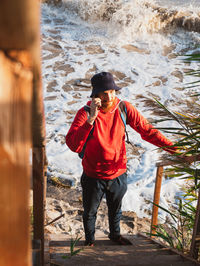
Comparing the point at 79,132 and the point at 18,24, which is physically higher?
the point at 18,24

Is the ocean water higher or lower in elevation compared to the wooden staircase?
higher

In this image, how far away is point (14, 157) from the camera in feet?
1.55

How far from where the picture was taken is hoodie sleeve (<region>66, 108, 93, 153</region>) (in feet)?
6.91

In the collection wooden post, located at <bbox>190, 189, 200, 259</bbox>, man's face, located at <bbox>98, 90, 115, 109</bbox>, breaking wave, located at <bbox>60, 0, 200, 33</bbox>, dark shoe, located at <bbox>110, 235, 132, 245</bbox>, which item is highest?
breaking wave, located at <bbox>60, 0, 200, 33</bbox>

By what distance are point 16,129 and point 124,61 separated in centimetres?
1107

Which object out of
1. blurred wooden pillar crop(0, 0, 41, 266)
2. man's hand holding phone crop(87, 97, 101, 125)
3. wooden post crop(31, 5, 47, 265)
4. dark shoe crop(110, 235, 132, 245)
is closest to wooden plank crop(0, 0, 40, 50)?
blurred wooden pillar crop(0, 0, 41, 266)

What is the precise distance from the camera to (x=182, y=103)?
873 centimetres

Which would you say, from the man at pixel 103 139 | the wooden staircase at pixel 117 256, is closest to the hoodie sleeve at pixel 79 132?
the man at pixel 103 139

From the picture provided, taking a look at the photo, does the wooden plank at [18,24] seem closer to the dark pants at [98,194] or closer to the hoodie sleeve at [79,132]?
the hoodie sleeve at [79,132]

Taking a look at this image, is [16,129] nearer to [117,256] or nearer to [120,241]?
[117,256]

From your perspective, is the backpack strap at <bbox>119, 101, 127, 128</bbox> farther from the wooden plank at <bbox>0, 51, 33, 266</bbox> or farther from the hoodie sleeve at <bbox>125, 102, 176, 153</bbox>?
the wooden plank at <bbox>0, 51, 33, 266</bbox>

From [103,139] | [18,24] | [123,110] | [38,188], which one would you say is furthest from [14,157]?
[123,110]

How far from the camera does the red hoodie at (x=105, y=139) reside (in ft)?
7.14

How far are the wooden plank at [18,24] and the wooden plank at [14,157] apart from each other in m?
0.03
